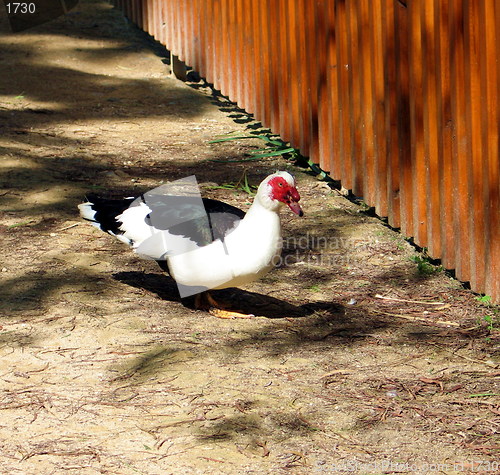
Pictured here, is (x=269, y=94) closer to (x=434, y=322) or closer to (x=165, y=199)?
(x=165, y=199)

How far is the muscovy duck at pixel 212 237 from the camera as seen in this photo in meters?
4.32

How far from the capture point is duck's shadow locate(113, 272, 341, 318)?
186 inches

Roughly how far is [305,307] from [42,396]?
1.67 m

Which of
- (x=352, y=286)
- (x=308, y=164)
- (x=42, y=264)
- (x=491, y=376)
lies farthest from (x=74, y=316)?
(x=308, y=164)

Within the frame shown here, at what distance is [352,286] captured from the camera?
5074 millimetres

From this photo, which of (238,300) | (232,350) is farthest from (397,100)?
(232,350)

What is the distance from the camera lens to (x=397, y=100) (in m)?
5.30

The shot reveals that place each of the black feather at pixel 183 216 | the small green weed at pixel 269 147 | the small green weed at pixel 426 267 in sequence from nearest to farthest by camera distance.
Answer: the black feather at pixel 183 216
the small green weed at pixel 426 267
the small green weed at pixel 269 147

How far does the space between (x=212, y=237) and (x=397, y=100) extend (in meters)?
1.69

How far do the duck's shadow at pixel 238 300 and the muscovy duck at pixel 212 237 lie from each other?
6.1 inches

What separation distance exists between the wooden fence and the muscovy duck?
39.1 inches

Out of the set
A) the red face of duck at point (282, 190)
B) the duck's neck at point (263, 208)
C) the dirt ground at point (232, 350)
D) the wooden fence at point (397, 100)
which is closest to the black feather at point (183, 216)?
the duck's neck at point (263, 208)

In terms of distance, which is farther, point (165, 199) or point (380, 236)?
point (380, 236)

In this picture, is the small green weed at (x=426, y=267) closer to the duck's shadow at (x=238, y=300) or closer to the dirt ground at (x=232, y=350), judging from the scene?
the dirt ground at (x=232, y=350)
